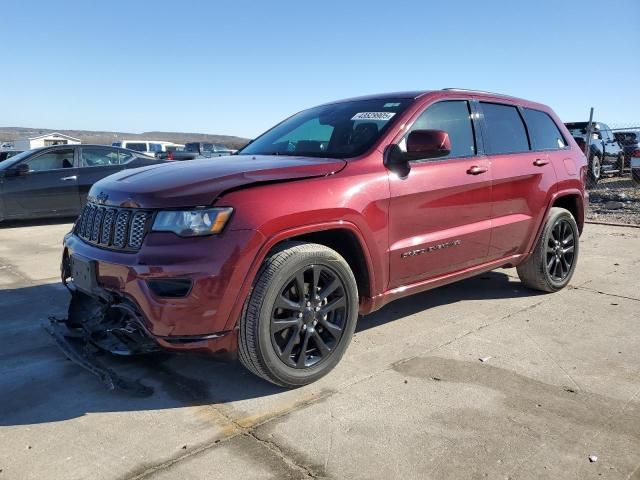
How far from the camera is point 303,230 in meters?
3.09

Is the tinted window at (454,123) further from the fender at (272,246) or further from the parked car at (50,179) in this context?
the parked car at (50,179)

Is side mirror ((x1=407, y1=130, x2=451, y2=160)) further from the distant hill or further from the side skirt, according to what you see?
the distant hill

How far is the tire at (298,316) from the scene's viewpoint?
2928mm

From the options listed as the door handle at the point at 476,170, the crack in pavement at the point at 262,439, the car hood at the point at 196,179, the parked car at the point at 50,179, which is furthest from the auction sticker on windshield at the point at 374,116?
the parked car at the point at 50,179

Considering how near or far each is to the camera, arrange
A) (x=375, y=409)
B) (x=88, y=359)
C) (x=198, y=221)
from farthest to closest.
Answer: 1. (x=88, y=359)
2. (x=375, y=409)
3. (x=198, y=221)

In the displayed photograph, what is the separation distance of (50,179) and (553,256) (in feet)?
28.1

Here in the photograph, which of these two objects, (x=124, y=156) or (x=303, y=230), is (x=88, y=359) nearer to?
(x=303, y=230)

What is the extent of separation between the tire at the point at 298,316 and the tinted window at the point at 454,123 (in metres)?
1.37

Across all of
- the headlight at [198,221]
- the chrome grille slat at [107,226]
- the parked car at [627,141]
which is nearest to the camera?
the headlight at [198,221]

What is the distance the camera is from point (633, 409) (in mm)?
2949

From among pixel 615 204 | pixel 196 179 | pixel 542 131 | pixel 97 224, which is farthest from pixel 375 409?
pixel 615 204

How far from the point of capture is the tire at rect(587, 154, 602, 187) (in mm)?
15734

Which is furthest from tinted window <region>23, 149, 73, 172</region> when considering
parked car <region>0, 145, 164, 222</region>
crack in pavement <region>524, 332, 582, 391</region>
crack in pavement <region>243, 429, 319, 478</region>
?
→ crack in pavement <region>524, 332, 582, 391</region>

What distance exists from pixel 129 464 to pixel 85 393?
86cm
